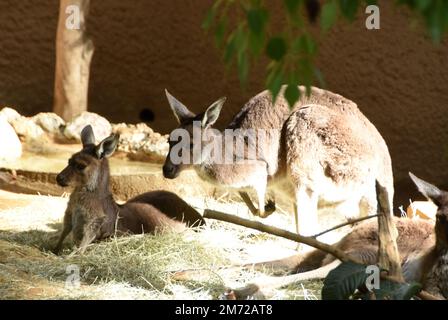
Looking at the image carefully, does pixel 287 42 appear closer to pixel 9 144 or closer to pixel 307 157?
pixel 307 157

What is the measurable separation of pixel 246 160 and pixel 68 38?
3557 mm

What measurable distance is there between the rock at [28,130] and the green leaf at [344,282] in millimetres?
5889

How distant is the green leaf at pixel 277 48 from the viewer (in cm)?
295

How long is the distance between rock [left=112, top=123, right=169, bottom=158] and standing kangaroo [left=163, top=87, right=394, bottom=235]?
1966mm

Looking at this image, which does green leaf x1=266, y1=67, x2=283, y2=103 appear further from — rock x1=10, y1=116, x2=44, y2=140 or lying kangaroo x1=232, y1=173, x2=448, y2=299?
rock x1=10, y1=116, x2=44, y2=140

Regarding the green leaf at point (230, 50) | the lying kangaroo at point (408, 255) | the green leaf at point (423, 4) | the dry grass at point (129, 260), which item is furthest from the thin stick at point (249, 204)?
the green leaf at point (423, 4)

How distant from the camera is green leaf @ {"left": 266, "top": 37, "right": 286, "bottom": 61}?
9.69 ft

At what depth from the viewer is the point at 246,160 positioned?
291 inches

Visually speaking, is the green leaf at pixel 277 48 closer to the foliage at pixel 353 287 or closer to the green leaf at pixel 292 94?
the green leaf at pixel 292 94

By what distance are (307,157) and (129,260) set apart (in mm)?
1860

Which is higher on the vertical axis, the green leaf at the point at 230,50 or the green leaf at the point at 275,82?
the green leaf at the point at 230,50

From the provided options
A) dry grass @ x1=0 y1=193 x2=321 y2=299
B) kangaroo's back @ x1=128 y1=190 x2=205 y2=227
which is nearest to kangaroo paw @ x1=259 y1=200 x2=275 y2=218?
dry grass @ x1=0 y1=193 x2=321 y2=299

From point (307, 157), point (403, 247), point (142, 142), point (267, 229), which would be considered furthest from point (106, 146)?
point (142, 142)
